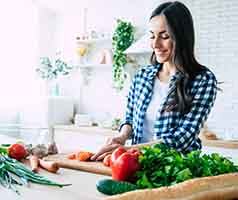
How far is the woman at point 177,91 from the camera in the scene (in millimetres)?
1676

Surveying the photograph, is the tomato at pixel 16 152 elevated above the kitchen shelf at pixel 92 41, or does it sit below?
below

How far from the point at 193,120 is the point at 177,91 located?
5.5 inches

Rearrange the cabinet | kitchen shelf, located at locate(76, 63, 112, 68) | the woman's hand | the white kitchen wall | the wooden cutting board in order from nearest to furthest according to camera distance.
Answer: the wooden cutting board < the woman's hand < the white kitchen wall < the cabinet < kitchen shelf, located at locate(76, 63, 112, 68)

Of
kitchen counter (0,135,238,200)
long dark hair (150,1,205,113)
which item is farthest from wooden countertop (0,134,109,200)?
long dark hair (150,1,205,113)

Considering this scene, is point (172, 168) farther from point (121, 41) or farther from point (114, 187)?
point (121, 41)

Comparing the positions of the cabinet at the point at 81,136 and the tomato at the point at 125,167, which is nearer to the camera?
the tomato at the point at 125,167

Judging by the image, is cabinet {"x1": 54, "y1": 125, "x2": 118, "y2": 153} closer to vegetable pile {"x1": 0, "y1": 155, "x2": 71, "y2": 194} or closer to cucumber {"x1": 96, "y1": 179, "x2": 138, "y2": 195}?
vegetable pile {"x1": 0, "y1": 155, "x2": 71, "y2": 194}

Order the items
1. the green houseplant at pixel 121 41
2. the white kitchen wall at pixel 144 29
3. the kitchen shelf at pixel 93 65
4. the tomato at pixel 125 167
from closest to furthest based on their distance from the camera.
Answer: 1. the tomato at pixel 125 167
2. the white kitchen wall at pixel 144 29
3. the green houseplant at pixel 121 41
4. the kitchen shelf at pixel 93 65

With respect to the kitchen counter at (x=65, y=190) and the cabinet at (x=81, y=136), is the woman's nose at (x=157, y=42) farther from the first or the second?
the cabinet at (x=81, y=136)

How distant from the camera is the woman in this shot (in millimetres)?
1676

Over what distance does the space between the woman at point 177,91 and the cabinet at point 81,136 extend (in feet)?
7.14

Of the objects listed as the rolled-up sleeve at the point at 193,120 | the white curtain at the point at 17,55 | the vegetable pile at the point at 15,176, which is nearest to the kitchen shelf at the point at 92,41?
the white curtain at the point at 17,55

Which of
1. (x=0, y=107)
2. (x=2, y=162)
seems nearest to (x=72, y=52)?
(x=0, y=107)

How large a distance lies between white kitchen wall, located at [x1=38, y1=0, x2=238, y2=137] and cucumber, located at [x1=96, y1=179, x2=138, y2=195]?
2.74 meters
